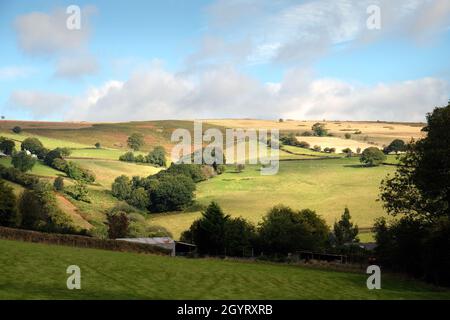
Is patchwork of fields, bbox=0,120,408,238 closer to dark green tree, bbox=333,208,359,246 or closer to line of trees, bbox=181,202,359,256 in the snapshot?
dark green tree, bbox=333,208,359,246

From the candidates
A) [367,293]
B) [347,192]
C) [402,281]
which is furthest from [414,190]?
[347,192]

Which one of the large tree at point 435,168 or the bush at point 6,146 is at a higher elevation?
the bush at point 6,146

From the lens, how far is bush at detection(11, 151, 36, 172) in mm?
153375

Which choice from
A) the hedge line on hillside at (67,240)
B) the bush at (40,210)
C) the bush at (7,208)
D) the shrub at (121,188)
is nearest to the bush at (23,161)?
the bush at (40,210)

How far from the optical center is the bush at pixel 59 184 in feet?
500

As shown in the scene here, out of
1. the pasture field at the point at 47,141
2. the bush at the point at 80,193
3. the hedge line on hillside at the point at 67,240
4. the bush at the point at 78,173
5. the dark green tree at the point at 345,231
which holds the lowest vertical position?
the dark green tree at the point at 345,231

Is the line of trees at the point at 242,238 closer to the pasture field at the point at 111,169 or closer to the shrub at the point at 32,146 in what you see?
the pasture field at the point at 111,169

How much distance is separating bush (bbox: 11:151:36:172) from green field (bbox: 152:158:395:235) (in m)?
40.8

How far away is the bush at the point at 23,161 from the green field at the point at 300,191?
40.8 metres

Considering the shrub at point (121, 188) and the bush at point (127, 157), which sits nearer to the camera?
the shrub at point (121, 188)

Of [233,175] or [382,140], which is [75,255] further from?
[382,140]

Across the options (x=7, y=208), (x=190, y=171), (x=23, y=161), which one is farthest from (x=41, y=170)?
(x=7, y=208)

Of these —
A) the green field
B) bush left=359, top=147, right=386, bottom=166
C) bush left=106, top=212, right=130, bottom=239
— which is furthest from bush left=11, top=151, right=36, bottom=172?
bush left=359, top=147, right=386, bottom=166

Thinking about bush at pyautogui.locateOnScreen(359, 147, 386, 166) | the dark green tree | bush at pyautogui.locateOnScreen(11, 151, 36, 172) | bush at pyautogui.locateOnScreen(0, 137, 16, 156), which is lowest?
the dark green tree
